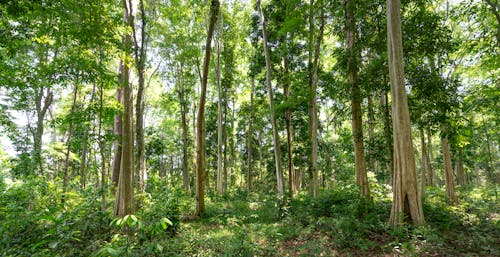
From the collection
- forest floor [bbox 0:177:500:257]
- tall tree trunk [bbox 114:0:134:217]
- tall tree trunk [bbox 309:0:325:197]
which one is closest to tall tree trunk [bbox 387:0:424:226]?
Result: forest floor [bbox 0:177:500:257]

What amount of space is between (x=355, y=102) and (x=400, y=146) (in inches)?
108

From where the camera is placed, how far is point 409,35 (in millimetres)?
7438

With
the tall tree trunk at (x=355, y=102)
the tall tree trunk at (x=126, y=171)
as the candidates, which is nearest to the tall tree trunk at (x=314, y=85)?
the tall tree trunk at (x=355, y=102)

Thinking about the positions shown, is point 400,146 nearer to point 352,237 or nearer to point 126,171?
point 352,237

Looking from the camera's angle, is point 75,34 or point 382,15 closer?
point 75,34

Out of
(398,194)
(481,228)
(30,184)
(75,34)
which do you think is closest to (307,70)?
(398,194)

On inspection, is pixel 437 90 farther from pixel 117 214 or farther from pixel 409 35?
pixel 117 214

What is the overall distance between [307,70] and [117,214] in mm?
9655

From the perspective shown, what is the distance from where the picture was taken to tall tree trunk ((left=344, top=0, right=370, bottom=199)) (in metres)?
8.33

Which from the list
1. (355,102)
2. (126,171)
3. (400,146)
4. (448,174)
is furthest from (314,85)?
(126,171)

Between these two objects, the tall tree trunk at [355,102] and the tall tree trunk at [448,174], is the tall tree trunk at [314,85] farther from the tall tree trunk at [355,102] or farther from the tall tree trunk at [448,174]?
the tall tree trunk at [448,174]

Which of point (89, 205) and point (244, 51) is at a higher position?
point (244, 51)

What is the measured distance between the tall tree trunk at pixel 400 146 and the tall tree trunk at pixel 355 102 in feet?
6.10

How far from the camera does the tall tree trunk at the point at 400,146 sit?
6.05 metres
